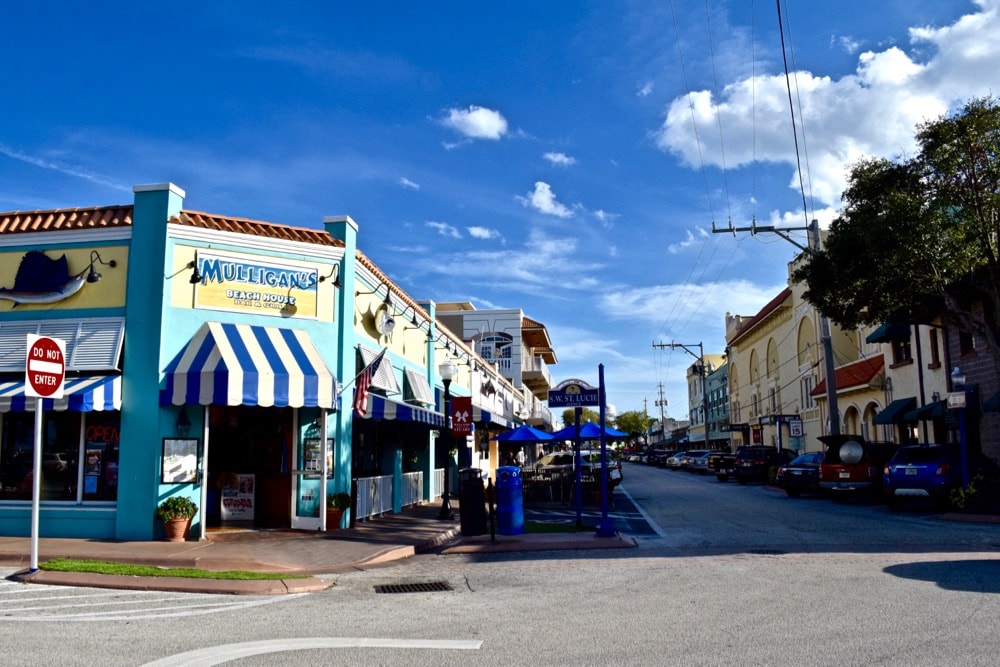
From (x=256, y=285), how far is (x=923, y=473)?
15.7m

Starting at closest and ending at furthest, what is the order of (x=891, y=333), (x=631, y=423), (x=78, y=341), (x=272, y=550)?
1. (x=272, y=550)
2. (x=78, y=341)
3. (x=891, y=333)
4. (x=631, y=423)

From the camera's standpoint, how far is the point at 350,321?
16719 millimetres

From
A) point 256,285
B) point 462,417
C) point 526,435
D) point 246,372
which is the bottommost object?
point 526,435

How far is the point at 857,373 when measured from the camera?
37.3 meters

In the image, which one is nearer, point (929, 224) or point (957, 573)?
point (957, 573)

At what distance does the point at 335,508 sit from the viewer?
15.9 meters

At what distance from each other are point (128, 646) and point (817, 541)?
1111cm

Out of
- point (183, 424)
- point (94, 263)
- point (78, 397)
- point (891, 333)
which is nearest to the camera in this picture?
point (78, 397)

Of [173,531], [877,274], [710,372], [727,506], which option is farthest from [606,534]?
[710,372]

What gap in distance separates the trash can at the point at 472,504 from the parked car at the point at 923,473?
35.3ft

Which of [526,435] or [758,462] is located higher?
[526,435]

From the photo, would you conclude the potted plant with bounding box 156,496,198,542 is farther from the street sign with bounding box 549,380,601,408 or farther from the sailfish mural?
the street sign with bounding box 549,380,601,408

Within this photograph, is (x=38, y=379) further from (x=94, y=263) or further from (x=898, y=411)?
(x=898, y=411)

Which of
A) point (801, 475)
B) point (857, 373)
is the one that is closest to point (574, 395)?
point (801, 475)
